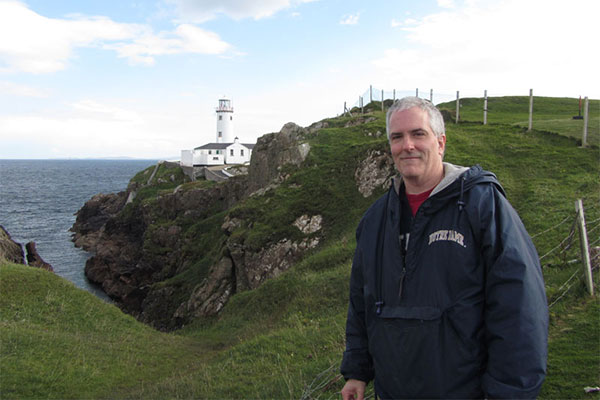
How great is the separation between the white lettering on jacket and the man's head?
1.70ft

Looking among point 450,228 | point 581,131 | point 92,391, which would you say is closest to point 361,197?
point 581,131

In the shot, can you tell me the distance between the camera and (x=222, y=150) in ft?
281

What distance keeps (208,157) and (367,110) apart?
144 ft

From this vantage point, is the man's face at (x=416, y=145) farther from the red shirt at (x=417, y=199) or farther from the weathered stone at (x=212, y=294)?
the weathered stone at (x=212, y=294)

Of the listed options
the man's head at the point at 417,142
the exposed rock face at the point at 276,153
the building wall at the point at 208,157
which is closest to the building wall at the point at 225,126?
the building wall at the point at 208,157

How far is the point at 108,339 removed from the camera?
1457cm

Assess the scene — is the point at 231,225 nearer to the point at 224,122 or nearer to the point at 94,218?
the point at 94,218

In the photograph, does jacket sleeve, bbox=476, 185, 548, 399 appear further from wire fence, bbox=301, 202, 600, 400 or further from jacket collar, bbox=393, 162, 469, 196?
wire fence, bbox=301, 202, 600, 400

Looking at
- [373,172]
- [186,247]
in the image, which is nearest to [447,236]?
[373,172]

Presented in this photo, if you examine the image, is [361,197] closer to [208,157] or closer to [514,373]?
[514,373]

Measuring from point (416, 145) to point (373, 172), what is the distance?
20787 mm

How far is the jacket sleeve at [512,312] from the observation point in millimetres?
3020

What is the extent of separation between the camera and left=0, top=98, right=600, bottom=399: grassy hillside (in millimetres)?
8609

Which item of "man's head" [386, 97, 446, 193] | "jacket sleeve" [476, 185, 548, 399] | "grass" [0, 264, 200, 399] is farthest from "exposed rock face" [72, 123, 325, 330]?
"jacket sleeve" [476, 185, 548, 399]
